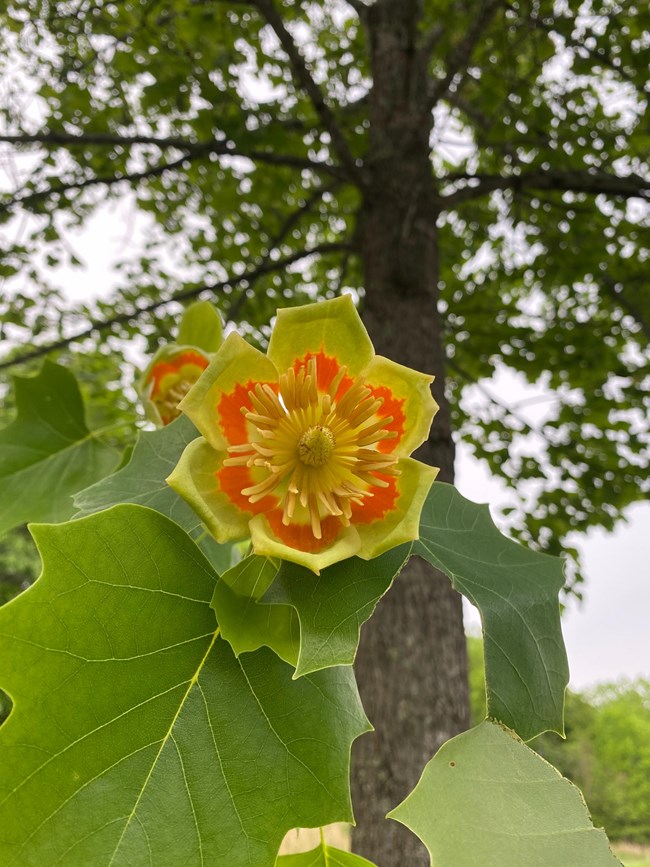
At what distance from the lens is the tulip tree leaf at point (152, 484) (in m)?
0.73

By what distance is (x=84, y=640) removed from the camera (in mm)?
572

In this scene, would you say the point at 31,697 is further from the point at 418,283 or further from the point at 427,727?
the point at 418,283

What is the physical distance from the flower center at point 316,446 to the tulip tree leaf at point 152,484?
0.57 ft

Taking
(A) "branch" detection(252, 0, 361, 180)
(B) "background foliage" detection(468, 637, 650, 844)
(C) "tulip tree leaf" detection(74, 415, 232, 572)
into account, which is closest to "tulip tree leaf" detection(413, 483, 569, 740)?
(C) "tulip tree leaf" detection(74, 415, 232, 572)

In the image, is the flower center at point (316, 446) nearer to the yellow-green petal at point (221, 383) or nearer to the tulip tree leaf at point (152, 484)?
the yellow-green petal at point (221, 383)

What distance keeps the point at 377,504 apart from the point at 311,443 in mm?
85

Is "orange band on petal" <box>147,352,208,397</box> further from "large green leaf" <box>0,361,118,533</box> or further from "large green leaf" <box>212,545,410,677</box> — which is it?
"large green leaf" <box>212,545,410,677</box>

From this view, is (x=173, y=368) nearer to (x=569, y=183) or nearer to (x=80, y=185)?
(x=80, y=185)

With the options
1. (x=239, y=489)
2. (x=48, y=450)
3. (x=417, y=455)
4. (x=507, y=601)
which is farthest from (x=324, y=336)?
(x=417, y=455)

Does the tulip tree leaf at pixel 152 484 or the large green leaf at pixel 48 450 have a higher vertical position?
the large green leaf at pixel 48 450

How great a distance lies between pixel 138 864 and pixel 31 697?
16 cm

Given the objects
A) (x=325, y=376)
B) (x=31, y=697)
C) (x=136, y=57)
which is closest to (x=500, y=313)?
(x=136, y=57)

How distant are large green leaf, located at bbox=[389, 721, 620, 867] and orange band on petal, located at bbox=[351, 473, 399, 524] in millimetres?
204

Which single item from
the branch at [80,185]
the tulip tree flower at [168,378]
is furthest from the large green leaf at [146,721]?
the branch at [80,185]
